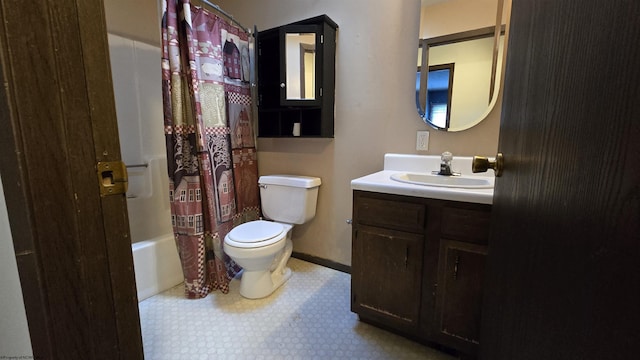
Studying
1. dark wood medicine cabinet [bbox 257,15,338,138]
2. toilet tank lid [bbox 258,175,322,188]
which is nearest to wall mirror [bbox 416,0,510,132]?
dark wood medicine cabinet [bbox 257,15,338,138]

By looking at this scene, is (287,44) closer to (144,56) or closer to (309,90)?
(309,90)

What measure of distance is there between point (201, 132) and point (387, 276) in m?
1.39

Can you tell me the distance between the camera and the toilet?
1673 millimetres

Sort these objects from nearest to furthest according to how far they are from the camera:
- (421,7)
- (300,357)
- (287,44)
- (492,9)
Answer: (300,357) → (492,9) → (421,7) → (287,44)

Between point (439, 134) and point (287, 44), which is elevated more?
point (287, 44)

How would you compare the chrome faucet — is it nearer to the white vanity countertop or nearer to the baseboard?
the white vanity countertop

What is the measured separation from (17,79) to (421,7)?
1824 millimetres

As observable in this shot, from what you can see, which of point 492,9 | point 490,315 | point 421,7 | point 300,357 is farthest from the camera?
point 421,7

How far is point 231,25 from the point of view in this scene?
2039mm

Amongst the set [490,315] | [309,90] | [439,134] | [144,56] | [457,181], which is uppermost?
[144,56]

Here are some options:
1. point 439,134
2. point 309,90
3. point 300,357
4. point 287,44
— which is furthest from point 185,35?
point 300,357

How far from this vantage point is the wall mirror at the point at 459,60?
4.80 feet

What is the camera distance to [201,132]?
174 centimetres

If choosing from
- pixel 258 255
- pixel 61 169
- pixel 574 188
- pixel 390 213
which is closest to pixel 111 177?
pixel 61 169
